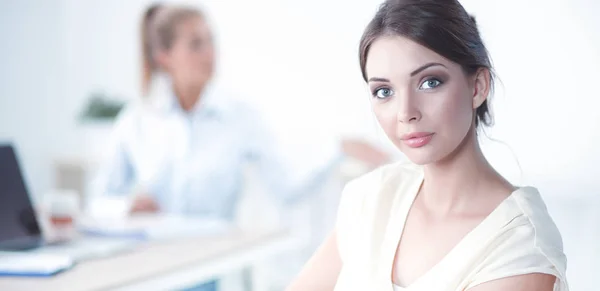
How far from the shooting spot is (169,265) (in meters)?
1.59

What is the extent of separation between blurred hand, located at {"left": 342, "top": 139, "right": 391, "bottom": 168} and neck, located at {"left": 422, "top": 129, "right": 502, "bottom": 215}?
4.51 feet

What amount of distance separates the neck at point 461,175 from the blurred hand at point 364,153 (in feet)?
4.51

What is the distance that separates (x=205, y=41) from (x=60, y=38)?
1874 millimetres

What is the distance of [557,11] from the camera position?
232cm

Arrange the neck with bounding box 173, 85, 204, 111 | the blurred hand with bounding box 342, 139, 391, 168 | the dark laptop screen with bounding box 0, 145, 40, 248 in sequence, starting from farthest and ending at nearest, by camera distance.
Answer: the neck with bounding box 173, 85, 204, 111 < the blurred hand with bounding box 342, 139, 391, 168 < the dark laptop screen with bounding box 0, 145, 40, 248

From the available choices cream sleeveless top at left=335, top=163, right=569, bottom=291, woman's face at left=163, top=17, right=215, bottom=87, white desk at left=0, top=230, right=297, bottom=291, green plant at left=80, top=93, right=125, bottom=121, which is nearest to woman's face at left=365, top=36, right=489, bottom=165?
cream sleeveless top at left=335, top=163, right=569, bottom=291

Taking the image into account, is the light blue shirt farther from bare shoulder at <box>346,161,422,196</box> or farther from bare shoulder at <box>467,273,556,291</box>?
bare shoulder at <box>467,273,556,291</box>

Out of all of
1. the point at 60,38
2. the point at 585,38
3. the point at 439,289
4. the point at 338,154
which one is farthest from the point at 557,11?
the point at 60,38

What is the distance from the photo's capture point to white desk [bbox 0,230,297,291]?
4.67 ft

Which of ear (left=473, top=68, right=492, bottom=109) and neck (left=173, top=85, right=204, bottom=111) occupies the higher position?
ear (left=473, top=68, right=492, bottom=109)

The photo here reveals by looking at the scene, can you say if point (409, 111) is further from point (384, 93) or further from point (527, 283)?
point (527, 283)

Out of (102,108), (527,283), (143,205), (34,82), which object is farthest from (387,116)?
(34,82)

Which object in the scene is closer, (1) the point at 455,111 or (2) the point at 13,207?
(1) the point at 455,111

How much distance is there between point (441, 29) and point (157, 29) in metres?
1.71
